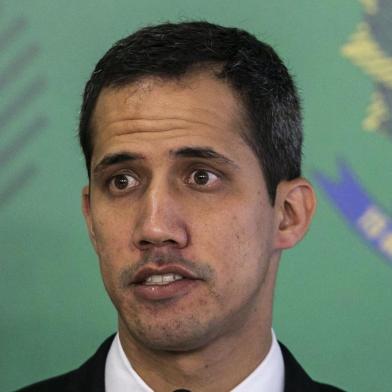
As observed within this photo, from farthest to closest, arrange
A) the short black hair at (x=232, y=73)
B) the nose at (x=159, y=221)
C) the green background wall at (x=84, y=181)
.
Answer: the green background wall at (x=84, y=181), the short black hair at (x=232, y=73), the nose at (x=159, y=221)

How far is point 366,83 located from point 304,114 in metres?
0.13

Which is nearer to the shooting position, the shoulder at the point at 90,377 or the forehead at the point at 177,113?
the forehead at the point at 177,113

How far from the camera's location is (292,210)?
1.64 metres

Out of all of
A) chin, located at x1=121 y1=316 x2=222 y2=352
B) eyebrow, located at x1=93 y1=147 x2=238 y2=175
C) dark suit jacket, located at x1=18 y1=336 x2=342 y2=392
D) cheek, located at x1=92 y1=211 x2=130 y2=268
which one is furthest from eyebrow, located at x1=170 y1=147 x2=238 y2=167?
dark suit jacket, located at x1=18 y1=336 x2=342 y2=392

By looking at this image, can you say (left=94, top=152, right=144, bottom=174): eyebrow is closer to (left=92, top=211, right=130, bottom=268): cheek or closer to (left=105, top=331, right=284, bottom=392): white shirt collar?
(left=92, top=211, right=130, bottom=268): cheek

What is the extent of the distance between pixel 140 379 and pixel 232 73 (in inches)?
18.7

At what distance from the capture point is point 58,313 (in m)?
1.96

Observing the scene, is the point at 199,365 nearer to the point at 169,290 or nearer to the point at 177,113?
the point at 169,290

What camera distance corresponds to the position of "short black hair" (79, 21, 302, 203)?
154 cm

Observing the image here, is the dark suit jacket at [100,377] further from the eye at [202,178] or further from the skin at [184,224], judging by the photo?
the eye at [202,178]


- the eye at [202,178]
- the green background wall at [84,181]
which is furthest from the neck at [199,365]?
the green background wall at [84,181]

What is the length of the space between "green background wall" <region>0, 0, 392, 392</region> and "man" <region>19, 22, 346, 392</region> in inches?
11.6

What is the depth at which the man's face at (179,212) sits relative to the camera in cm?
145

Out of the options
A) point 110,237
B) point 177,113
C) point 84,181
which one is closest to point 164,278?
point 110,237
